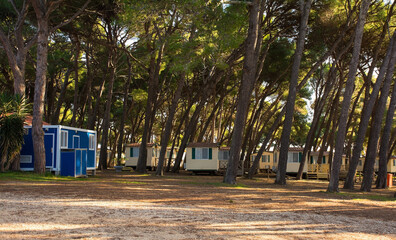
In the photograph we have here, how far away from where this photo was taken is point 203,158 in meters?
25.8

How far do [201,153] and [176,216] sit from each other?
61.2 feet

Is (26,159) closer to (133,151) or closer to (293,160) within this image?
(133,151)

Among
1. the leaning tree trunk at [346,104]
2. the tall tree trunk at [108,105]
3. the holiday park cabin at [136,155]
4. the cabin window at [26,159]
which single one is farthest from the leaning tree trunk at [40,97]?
the holiday park cabin at [136,155]

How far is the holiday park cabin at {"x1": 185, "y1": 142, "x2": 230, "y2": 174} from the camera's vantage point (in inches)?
1007

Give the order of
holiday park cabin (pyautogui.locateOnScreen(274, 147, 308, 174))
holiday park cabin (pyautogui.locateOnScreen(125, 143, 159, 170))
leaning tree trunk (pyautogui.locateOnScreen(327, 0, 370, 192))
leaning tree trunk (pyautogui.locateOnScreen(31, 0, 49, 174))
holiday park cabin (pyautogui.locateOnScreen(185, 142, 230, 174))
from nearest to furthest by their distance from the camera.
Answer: leaning tree trunk (pyautogui.locateOnScreen(327, 0, 370, 192)), leaning tree trunk (pyautogui.locateOnScreen(31, 0, 49, 174)), holiday park cabin (pyautogui.locateOnScreen(185, 142, 230, 174)), holiday park cabin (pyautogui.locateOnScreen(274, 147, 308, 174)), holiday park cabin (pyautogui.locateOnScreen(125, 143, 159, 170))

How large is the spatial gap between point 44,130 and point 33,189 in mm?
5740

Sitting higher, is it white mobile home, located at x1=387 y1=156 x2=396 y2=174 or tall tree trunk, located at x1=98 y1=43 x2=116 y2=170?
tall tree trunk, located at x1=98 y1=43 x2=116 y2=170

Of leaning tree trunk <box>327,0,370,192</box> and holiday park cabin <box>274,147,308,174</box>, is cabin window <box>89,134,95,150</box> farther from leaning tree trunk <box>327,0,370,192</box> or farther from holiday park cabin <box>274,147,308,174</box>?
holiday park cabin <box>274,147,308,174</box>

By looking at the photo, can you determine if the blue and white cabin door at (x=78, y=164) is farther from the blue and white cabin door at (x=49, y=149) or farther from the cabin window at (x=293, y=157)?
the cabin window at (x=293, y=157)

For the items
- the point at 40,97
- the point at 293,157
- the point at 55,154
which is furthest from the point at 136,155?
the point at 40,97

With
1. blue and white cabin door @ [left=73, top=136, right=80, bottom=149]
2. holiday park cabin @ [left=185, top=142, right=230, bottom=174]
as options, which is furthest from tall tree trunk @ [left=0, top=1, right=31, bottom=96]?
holiday park cabin @ [left=185, top=142, right=230, bottom=174]

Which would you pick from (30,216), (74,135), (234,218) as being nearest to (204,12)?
(74,135)

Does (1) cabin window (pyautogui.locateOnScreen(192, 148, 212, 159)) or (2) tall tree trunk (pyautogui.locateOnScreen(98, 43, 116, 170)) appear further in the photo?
(1) cabin window (pyautogui.locateOnScreen(192, 148, 212, 159))

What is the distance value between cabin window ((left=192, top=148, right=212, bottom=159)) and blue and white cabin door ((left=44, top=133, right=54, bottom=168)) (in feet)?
37.8
